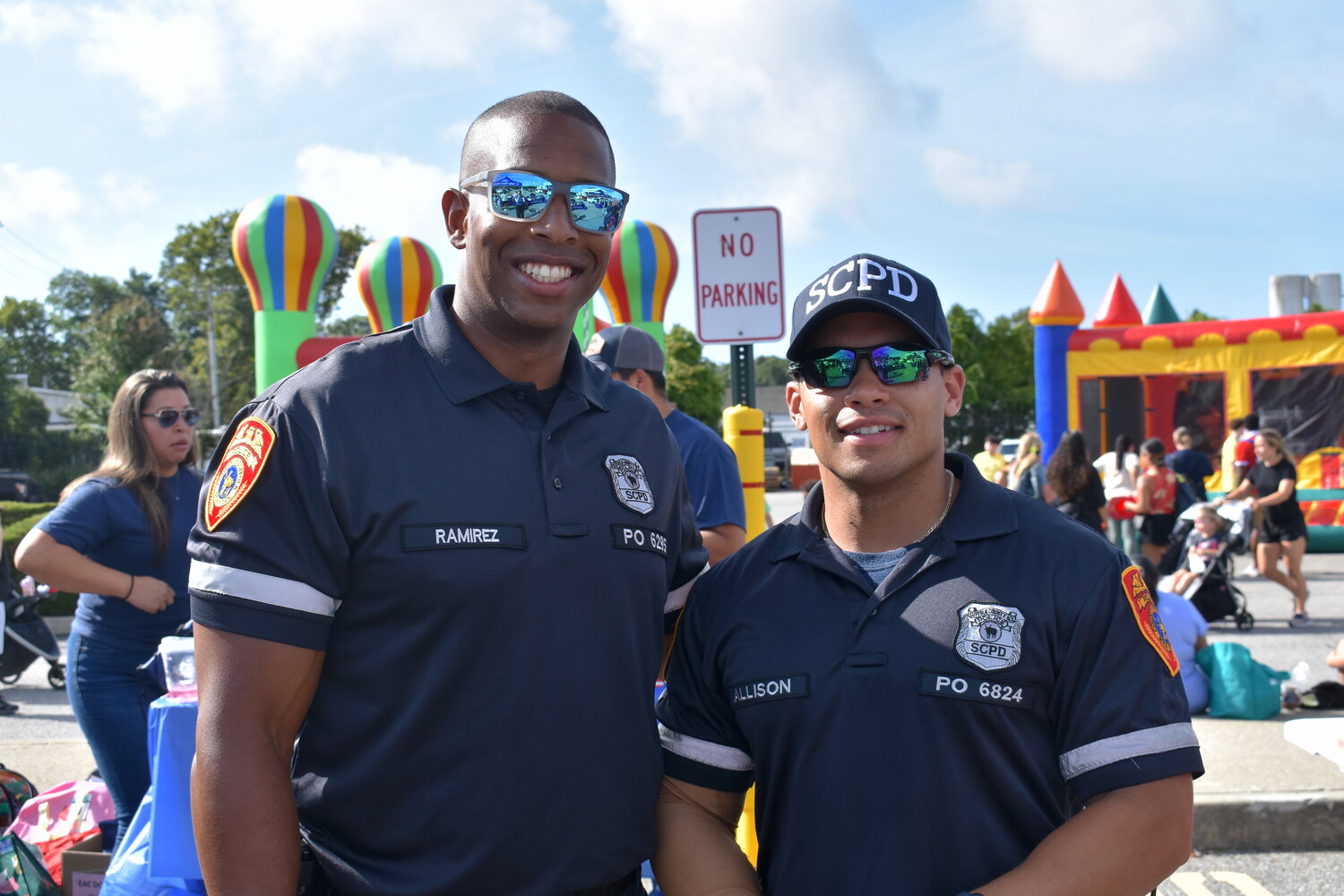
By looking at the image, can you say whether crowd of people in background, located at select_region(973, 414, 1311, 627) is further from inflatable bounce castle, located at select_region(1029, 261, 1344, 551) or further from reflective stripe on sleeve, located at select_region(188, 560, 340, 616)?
reflective stripe on sleeve, located at select_region(188, 560, 340, 616)

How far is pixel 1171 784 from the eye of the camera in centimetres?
176

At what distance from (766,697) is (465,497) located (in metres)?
0.63

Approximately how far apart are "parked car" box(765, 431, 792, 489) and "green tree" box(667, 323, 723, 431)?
27.9ft

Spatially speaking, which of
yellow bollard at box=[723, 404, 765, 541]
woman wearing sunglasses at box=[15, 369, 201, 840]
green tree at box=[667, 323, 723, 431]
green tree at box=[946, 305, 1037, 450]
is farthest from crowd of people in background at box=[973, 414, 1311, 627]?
green tree at box=[667, 323, 723, 431]

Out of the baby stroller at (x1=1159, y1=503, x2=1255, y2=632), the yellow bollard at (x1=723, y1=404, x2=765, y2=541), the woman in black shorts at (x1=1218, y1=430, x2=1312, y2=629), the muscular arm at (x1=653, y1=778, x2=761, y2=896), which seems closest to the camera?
the muscular arm at (x1=653, y1=778, x2=761, y2=896)

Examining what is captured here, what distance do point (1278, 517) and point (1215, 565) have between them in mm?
1422

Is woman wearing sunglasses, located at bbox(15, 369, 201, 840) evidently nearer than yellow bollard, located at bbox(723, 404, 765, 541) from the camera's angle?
Yes

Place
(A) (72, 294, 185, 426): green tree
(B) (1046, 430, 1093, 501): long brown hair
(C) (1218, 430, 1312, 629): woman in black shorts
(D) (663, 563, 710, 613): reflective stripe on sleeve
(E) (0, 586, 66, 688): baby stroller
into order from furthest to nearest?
(A) (72, 294, 185, 426): green tree < (C) (1218, 430, 1312, 629): woman in black shorts < (B) (1046, 430, 1093, 501): long brown hair < (E) (0, 586, 66, 688): baby stroller < (D) (663, 563, 710, 613): reflective stripe on sleeve

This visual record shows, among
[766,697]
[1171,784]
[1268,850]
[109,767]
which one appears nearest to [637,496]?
[766,697]

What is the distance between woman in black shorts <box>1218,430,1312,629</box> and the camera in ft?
34.1

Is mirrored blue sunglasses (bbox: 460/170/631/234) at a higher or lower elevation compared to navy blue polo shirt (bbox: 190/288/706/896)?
higher

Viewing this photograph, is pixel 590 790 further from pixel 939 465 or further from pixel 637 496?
pixel 939 465

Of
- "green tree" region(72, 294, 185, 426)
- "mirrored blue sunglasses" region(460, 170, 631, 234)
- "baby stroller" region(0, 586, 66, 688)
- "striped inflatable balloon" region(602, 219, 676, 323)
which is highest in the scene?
"green tree" region(72, 294, 185, 426)

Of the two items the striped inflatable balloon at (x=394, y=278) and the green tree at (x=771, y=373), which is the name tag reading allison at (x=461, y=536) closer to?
the striped inflatable balloon at (x=394, y=278)
